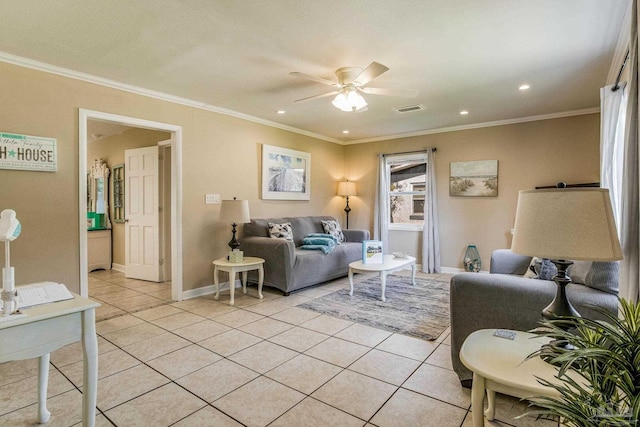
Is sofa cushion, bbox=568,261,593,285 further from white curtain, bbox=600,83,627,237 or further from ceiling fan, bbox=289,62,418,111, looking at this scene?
ceiling fan, bbox=289,62,418,111

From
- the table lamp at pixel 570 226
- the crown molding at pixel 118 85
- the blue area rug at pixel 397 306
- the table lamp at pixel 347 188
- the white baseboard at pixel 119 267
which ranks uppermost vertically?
the crown molding at pixel 118 85

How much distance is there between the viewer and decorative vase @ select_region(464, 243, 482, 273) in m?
5.29

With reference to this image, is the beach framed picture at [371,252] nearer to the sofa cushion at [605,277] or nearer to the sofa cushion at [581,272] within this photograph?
the sofa cushion at [581,272]

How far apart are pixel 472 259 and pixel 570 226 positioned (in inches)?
172

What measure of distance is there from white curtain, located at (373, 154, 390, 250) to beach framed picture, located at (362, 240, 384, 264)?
2036mm

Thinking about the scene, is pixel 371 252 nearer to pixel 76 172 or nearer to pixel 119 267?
pixel 76 172

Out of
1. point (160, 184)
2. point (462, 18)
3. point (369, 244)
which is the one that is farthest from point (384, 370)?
point (160, 184)

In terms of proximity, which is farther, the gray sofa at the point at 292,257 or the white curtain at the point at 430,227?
the white curtain at the point at 430,227

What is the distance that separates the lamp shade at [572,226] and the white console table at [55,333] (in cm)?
193

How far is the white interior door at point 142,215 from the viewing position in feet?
16.3

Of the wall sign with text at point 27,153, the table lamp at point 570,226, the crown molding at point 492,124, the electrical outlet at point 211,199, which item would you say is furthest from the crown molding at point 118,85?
the table lamp at point 570,226

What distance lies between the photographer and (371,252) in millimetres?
4211

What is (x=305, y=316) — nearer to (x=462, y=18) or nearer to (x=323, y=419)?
(x=323, y=419)

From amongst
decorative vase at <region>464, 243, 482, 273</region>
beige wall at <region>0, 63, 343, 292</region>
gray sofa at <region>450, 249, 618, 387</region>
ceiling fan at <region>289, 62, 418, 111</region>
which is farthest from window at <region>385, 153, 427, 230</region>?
gray sofa at <region>450, 249, 618, 387</region>
